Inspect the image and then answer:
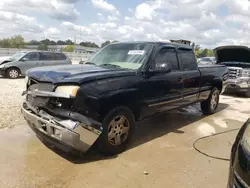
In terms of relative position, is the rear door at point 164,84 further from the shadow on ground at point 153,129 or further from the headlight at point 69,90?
the headlight at point 69,90

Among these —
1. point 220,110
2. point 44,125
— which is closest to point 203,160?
point 44,125

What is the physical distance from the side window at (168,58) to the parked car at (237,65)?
5655mm

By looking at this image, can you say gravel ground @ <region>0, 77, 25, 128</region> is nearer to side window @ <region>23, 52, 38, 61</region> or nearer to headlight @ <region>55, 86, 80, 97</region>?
headlight @ <region>55, 86, 80, 97</region>

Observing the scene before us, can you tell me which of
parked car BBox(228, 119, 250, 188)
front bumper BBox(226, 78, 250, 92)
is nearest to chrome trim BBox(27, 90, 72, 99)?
parked car BBox(228, 119, 250, 188)

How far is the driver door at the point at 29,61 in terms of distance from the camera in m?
13.8

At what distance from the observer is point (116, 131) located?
401 cm

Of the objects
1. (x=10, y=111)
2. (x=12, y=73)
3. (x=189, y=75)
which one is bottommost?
(x=10, y=111)

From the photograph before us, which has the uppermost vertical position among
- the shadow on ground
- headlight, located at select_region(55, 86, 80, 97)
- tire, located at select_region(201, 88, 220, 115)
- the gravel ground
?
headlight, located at select_region(55, 86, 80, 97)

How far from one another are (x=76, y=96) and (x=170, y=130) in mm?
2787

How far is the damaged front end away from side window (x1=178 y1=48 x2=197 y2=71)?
276 centimetres

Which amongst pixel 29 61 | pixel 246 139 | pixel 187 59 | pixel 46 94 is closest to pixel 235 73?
pixel 187 59

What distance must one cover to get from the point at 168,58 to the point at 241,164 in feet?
10.9

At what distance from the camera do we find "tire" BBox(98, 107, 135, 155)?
3.78 meters

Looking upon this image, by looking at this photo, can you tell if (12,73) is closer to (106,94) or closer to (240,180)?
(106,94)
